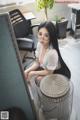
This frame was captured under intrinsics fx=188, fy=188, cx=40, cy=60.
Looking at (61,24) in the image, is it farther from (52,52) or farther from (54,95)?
A: (54,95)

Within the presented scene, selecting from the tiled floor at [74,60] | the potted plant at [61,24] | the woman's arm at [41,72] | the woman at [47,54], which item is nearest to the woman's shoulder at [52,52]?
the woman at [47,54]

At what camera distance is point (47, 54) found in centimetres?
138

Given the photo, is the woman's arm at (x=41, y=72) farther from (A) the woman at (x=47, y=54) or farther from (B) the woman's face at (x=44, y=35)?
(B) the woman's face at (x=44, y=35)

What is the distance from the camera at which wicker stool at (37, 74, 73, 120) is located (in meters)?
1.27

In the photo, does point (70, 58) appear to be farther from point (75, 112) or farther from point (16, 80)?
point (16, 80)

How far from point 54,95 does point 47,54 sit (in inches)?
12.0

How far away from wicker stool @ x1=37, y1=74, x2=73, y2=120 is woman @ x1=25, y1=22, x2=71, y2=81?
0.09 metres

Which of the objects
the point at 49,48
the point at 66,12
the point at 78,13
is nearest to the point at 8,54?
the point at 49,48

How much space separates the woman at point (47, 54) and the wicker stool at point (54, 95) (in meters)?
0.09

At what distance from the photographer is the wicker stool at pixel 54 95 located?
1.27 meters

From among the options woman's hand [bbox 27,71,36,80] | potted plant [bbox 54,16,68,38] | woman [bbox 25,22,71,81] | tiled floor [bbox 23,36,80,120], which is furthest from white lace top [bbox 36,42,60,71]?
potted plant [bbox 54,16,68,38]

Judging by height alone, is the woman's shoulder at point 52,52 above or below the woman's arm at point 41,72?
above

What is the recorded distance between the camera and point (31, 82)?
1490 millimetres

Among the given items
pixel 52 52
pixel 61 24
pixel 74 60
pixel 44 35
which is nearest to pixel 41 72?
pixel 52 52
